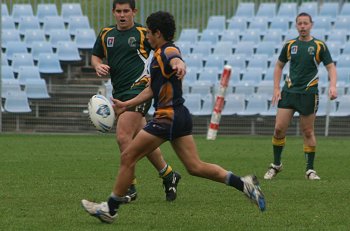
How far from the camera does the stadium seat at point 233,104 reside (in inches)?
887

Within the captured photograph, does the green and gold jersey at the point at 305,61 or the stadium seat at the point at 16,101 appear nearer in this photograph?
the green and gold jersey at the point at 305,61

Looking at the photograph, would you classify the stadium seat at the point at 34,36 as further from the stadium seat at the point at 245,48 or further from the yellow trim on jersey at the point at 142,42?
the yellow trim on jersey at the point at 142,42

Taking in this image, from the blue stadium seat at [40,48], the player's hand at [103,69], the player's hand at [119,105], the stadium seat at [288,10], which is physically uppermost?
the player's hand at [103,69]

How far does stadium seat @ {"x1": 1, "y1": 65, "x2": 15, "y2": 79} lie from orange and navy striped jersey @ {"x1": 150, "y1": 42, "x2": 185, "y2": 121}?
1570cm

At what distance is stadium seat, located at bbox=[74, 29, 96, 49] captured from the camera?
85.2 ft

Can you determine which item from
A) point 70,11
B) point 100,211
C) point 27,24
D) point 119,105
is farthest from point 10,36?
point 100,211

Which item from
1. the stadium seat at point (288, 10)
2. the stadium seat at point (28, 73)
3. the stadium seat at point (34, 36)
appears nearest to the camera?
the stadium seat at point (28, 73)

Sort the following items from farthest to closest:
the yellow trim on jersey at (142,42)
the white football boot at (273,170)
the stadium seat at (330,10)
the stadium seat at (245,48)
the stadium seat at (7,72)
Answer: the stadium seat at (330,10) < the stadium seat at (245,48) < the stadium seat at (7,72) < the white football boot at (273,170) < the yellow trim on jersey at (142,42)

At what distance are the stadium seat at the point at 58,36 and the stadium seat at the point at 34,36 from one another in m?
0.23

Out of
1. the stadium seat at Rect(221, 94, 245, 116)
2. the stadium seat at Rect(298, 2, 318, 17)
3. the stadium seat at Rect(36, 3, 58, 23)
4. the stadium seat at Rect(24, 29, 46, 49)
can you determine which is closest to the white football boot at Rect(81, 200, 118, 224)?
the stadium seat at Rect(221, 94, 245, 116)

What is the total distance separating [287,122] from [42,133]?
10.6 metres

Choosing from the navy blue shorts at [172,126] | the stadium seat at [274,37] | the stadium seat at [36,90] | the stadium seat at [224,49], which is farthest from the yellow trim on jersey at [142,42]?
the stadium seat at [274,37]

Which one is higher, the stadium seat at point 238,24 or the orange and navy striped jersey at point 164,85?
the orange and navy striped jersey at point 164,85

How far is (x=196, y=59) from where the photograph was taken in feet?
82.1
